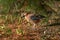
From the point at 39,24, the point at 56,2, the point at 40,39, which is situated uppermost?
the point at 56,2

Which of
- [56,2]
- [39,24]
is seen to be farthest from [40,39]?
[56,2]

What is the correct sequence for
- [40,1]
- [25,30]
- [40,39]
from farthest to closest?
1. [40,1]
2. [25,30]
3. [40,39]

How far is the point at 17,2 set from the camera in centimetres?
448

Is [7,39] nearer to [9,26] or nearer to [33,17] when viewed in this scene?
[9,26]

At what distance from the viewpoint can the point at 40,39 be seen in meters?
3.51

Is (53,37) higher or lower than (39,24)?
lower

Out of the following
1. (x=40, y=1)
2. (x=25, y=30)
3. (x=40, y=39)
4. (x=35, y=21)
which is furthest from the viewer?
(x=40, y=1)

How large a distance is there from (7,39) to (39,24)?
0.79 m

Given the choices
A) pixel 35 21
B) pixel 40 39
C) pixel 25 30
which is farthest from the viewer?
pixel 35 21

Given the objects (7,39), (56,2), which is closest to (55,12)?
(56,2)

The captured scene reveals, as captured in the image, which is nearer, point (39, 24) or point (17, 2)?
point (39, 24)

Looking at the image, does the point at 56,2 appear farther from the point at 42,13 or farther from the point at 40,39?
the point at 40,39

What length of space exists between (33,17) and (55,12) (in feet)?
1.66

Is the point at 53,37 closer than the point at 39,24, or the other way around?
the point at 53,37
